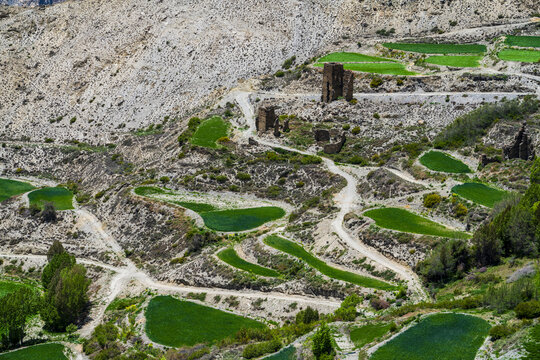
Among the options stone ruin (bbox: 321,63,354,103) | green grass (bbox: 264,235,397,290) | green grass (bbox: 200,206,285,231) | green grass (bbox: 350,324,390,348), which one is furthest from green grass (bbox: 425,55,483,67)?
green grass (bbox: 350,324,390,348)

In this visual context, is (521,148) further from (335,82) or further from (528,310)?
(528,310)

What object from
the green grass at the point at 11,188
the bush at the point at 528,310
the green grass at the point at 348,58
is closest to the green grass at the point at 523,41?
the green grass at the point at 348,58

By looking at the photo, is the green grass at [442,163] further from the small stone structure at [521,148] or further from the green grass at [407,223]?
the green grass at [407,223]

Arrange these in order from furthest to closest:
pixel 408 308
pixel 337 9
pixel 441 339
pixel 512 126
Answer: pixel 337 9
pixel 512 126
pixel 408 308
pixel 441 339

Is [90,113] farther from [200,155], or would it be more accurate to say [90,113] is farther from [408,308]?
[408,308]

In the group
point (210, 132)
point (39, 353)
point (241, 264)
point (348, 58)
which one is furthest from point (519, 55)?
point (39, 353)

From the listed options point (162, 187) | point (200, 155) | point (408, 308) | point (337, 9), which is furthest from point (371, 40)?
point (408, 308)

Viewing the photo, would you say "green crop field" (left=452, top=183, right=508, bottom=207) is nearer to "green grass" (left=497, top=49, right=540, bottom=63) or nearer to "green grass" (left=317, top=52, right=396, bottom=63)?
"green grass" (left=497, top=49, right=540, bottom=63)
